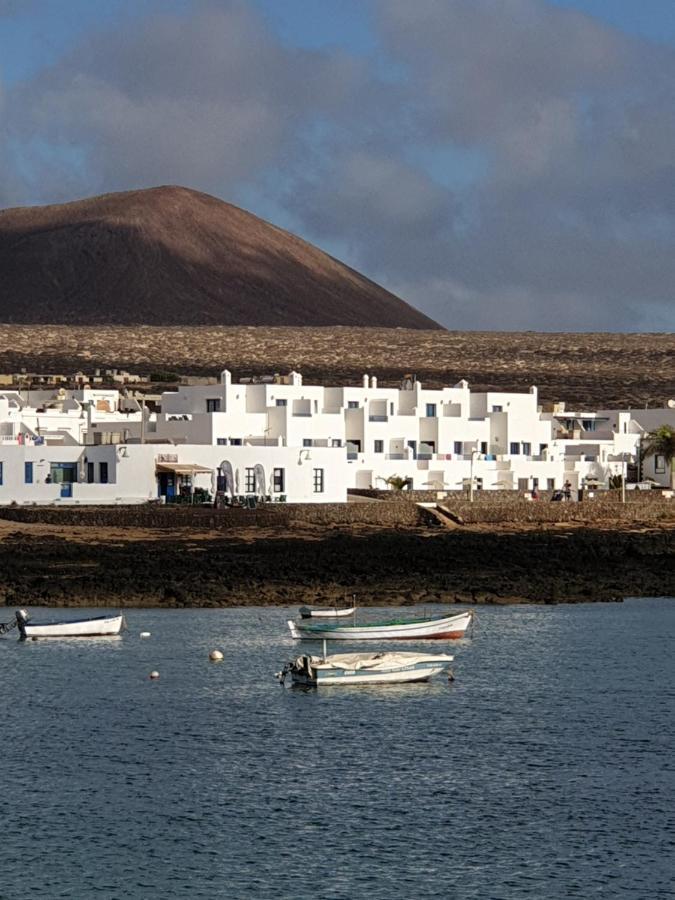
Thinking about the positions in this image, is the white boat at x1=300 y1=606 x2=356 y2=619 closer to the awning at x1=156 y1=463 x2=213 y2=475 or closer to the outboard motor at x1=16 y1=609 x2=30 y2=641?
the outboard motor at x1=16 y1=609 x2=30 y2=641

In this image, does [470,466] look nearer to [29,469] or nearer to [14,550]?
[29,469]

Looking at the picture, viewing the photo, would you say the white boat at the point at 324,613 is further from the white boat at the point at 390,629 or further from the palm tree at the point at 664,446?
the palm tree at the point at 664,446

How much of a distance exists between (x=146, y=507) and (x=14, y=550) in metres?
10.7

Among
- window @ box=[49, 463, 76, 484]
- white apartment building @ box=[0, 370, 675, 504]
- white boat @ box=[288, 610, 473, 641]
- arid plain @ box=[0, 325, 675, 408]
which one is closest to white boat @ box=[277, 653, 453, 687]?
white boat @ box=[288, 610, 473, 641]

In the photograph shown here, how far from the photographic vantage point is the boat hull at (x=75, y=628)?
48312mm

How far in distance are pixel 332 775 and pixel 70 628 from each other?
16939 millimetres

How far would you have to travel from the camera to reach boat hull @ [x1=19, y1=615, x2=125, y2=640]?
48312mm

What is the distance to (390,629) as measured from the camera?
4700cm

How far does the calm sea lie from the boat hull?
42 centimetres

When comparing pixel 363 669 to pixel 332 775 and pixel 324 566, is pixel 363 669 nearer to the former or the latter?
pixel 332 775

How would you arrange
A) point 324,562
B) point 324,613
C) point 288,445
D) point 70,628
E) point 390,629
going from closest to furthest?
point 390,629, point 70,628, point 324,613, point 324,562, point 288,445

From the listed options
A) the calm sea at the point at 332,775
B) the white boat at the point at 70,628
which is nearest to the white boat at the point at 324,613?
the calm sea at the point at 332,775

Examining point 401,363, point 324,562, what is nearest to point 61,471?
point 324,562

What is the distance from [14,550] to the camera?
224ft
